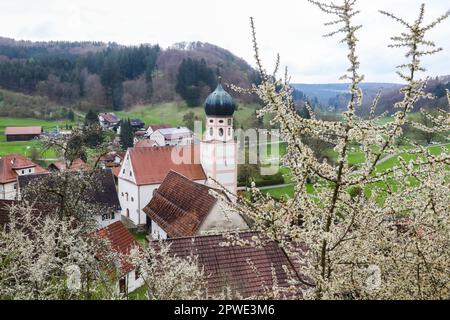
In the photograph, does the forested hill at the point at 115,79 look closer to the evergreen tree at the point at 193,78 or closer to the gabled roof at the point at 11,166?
the evergreen tree at the point at 193,78

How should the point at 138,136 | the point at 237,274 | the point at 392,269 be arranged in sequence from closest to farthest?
the point at 392,269, the point at 237,274, the point at 138,136

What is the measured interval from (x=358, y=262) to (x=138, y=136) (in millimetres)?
70250

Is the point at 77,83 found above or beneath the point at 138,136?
above

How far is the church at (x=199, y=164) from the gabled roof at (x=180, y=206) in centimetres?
367

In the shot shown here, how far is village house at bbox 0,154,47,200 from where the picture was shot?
33.1 m

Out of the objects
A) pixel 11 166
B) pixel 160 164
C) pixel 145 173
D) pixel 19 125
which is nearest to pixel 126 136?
pixel 11 166

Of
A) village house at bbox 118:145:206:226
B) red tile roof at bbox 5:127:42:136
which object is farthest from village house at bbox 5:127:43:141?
village house at bbox 118:145:206:226

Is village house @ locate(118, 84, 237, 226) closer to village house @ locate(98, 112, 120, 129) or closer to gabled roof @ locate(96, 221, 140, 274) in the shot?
gabled roof @ locate(96, 221, 140, 274)

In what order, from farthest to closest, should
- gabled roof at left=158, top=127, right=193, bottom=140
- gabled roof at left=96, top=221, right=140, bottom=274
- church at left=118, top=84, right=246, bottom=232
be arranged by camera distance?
gabled roof at left=158, top=127, right=193, bottom=140, church at left=118, top=84, right=246, bottom=232, gabled roof at left=96, top=221, right=140, bottom=274

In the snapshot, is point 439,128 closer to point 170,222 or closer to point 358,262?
point 358,262

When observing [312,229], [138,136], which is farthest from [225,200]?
[138,136]

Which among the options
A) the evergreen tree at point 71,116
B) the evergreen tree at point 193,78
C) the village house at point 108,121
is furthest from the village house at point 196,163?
the evergreen tree at point 193,78

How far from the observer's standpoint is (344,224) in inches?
190

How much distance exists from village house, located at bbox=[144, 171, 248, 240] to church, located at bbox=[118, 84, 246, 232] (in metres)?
3.59
